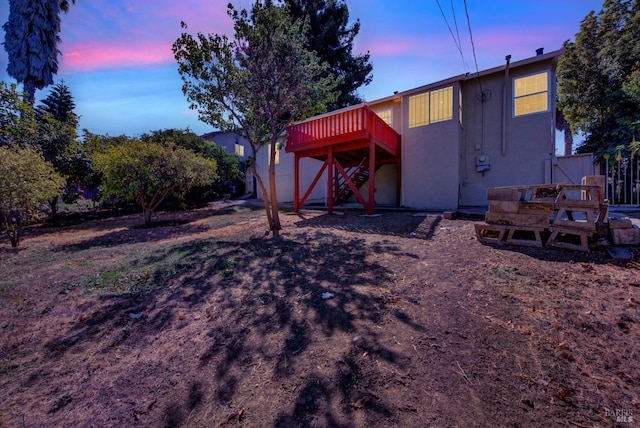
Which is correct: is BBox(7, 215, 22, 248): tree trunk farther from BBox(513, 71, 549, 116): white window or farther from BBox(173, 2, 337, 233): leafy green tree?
BBox(513, 71, 549, 116): white window

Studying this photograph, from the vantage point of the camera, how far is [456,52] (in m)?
7.49

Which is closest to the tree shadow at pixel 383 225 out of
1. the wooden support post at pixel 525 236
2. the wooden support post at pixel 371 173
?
the wooden support post at pixel 371 173

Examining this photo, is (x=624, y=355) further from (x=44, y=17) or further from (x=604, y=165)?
(x=44, y=17)

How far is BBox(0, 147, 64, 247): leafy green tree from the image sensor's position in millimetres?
5621

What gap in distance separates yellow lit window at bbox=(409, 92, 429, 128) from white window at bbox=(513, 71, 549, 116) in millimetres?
2828

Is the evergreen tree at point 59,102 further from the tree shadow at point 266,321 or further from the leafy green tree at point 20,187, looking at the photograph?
the tree shadow at point 266,321

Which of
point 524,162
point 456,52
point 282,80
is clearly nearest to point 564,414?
point 282,80

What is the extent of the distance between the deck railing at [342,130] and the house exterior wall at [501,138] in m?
2.77

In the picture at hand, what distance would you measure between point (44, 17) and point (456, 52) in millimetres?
23471

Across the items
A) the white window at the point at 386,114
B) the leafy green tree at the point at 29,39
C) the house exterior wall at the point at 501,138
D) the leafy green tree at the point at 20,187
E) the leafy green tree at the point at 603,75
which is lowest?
the leafy green tree at the point at 20,187

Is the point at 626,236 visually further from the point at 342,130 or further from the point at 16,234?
the point at 16,234

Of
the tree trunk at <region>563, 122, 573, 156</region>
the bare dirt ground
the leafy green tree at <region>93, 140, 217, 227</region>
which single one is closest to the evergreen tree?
the leafy green tree at <region>93, 140, 217, 227</region>

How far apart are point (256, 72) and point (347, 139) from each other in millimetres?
3377

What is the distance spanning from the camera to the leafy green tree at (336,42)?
16859 millimetres
